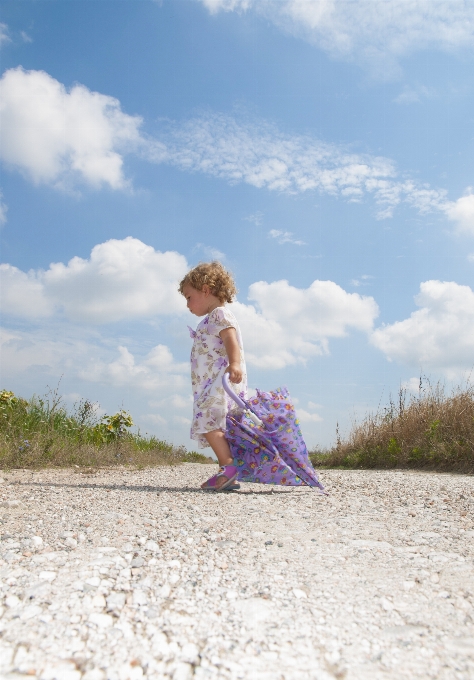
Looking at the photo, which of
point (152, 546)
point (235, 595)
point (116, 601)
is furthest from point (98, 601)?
point (152, 546)

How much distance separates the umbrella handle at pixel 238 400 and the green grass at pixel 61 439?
336 cm

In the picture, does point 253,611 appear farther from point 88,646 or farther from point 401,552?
point 401,552

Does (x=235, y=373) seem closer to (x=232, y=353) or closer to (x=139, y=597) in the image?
(x=232, y=353)

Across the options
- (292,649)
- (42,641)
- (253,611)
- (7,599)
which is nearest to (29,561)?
(7,599)

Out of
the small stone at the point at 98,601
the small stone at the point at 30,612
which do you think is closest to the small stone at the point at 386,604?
the small stone at the point at 98,601

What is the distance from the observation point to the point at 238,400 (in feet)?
13.8

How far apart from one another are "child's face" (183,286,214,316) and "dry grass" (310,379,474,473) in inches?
180

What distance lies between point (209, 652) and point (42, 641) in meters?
0.50

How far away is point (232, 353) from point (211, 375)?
Result: 1.00ft

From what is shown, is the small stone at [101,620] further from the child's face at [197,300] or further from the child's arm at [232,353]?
the child's face at [197,300]

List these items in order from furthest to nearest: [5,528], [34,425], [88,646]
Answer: [34,425] → [5,528] → [88,646]

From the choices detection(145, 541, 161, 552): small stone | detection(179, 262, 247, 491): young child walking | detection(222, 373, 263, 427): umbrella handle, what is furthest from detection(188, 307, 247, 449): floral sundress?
detection(145, 541, 161, 552): small stone

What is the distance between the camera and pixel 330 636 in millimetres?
1535

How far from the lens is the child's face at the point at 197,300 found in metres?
4.57
